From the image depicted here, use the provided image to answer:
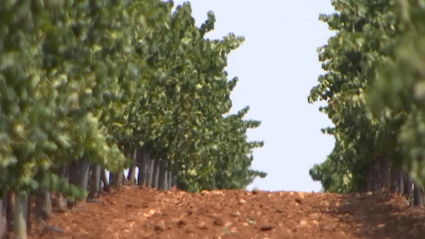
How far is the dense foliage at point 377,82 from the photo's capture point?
276 inches

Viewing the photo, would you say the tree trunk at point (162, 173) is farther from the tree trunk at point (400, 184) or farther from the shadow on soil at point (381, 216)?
the shadow on soil at point (381, 216)

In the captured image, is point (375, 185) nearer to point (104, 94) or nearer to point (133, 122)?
point (133, 122)

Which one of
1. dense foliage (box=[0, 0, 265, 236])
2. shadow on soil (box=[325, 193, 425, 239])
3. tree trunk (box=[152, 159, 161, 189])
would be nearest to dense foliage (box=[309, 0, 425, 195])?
shadow on soil (box=[325, 193, 425, 239])

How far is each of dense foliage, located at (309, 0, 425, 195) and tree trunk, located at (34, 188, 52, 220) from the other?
261 inches

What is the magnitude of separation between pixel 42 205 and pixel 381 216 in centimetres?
754

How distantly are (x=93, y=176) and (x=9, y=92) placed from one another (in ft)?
42.1

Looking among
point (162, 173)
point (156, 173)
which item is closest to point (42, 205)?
point (156, 173)

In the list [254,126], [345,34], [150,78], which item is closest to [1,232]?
[345,34]

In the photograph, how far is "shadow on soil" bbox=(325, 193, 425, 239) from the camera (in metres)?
19.9

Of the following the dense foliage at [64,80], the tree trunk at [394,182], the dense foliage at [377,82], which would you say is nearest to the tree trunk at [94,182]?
the dense foliage at [64,80]

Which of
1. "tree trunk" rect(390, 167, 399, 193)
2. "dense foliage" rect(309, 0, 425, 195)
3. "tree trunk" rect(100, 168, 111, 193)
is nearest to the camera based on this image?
"dense foliage" rect(309, 0, 425, 195)

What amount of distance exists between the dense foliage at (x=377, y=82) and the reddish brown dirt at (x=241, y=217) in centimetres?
134

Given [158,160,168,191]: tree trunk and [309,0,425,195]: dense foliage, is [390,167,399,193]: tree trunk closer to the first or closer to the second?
[309,0,425,195]: dense foliage

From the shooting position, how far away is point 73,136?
572 inches
